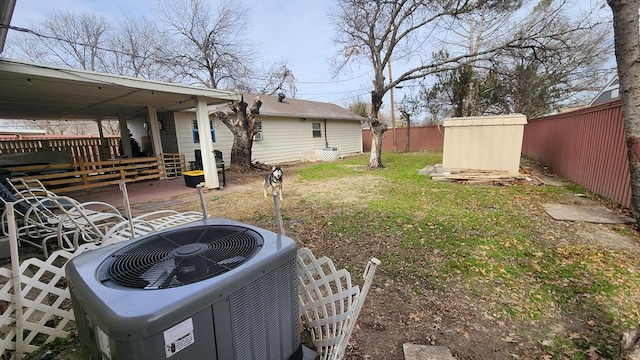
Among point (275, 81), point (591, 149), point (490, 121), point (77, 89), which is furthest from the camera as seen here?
point (275, 81)

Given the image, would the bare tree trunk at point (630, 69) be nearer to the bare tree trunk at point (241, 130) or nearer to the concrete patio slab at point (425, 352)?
the concrete patio slab at point (425, 352)

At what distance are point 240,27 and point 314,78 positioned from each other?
434 inches

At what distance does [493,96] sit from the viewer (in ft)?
50.5

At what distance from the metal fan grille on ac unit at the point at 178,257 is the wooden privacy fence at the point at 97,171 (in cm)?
621

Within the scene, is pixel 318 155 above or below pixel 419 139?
below

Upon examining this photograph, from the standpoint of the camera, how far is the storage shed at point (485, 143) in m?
6.91

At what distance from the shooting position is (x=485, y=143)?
7242 millimetres

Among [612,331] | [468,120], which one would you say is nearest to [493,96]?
[468,120]

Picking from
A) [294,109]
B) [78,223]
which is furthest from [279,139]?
[78,223]

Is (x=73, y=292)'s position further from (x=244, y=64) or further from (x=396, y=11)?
(x=244, y=64)

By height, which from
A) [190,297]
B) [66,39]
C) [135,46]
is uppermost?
[66,39]

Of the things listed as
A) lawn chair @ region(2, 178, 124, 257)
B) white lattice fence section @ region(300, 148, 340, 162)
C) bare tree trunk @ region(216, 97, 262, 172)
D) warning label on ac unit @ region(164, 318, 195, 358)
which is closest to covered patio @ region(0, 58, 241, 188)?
bare tree trunk @ region(216, 97, 262, 172)

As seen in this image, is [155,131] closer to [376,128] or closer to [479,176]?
[376,128]

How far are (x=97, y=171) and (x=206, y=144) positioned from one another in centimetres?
324
